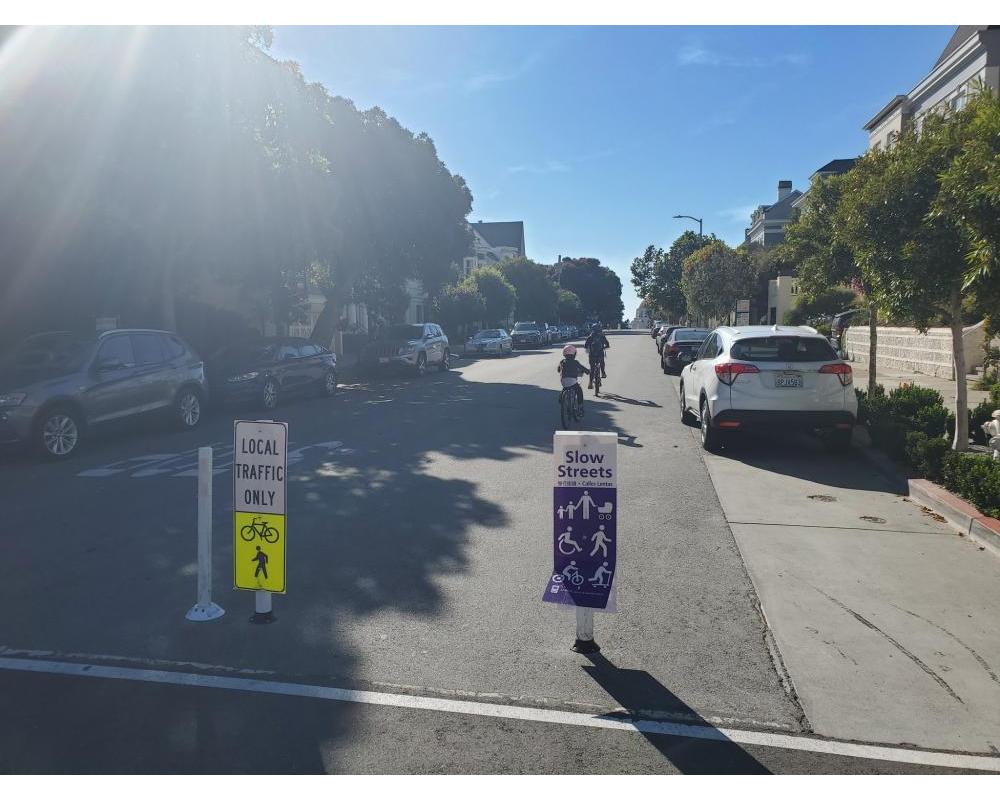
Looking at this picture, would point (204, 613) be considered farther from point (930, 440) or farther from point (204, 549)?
point (930, 440)

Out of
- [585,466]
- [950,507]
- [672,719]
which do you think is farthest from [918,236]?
[672,719]

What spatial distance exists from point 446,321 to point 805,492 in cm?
4257

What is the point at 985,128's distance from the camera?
6625 mm

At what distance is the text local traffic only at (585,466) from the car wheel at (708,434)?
6.74 m

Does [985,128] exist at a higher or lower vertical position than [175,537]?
higher

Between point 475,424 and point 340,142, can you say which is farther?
point 340,142

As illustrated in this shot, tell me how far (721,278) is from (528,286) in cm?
3131

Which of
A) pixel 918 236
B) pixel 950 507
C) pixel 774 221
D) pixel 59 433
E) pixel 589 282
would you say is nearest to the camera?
pixel 950 507

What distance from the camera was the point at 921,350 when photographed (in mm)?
22250

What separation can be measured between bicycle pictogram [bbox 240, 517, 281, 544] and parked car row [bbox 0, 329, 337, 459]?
287 inches

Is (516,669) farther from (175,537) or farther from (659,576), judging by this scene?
(175,537)

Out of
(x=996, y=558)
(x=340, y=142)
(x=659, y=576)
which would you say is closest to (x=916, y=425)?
(x=996, y=558)

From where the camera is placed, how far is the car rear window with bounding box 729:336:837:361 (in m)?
10.3

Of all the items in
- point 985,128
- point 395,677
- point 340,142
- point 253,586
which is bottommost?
point 395,677
